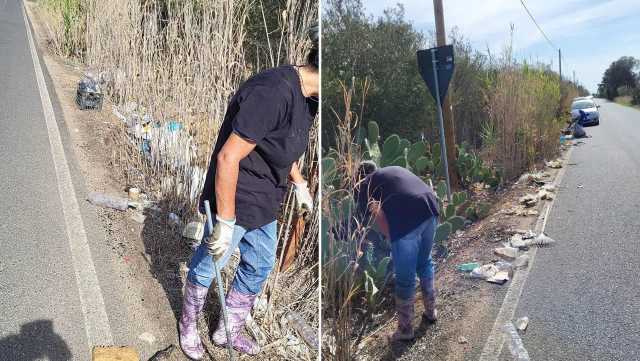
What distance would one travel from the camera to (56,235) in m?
3.71

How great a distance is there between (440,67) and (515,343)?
0.44 meters

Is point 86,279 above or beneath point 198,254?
beneath

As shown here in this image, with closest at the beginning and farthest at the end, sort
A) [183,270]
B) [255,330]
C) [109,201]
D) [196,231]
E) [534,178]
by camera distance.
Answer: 1. [534,178]
2. [196,231]
3. [255,330]
4. [183,270]
5. [109,201]

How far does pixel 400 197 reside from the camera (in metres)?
0.94

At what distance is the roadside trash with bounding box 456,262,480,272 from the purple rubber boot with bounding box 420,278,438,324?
0.05 m

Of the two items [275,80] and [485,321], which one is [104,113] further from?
[485,321]

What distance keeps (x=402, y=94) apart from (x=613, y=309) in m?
0.45

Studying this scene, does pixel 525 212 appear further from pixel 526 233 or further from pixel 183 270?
pixel 183 270

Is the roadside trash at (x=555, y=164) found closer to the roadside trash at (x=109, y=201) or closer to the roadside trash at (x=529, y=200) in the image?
the roadside trash at (x=529, y=200)

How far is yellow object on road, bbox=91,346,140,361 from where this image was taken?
97.7 inches

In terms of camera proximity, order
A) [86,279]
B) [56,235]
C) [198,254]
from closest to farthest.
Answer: [198,254]
[86,279]
[56,235]

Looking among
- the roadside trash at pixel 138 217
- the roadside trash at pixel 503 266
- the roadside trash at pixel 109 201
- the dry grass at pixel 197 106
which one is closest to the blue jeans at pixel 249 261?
the dry grass at pixel 197 106

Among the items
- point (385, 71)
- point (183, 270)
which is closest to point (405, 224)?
point (385, 71)

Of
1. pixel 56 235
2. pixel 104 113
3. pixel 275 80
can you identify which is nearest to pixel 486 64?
pixel 275 80
